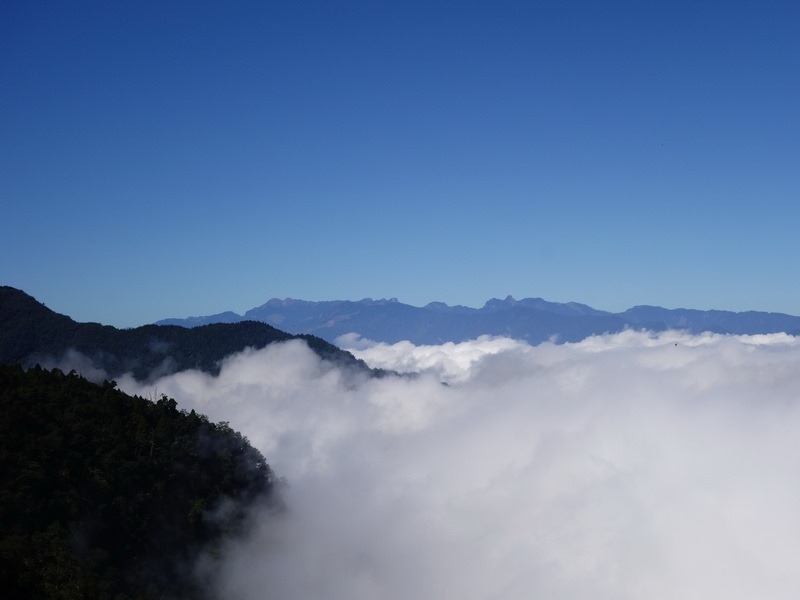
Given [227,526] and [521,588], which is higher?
[227,526]

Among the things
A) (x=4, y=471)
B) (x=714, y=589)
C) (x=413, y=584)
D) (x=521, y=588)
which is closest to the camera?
(x=4, y=471)

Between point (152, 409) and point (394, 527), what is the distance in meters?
99.1

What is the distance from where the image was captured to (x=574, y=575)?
18162 cm

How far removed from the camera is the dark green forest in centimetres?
5453

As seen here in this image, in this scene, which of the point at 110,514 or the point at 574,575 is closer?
the point at 110,514

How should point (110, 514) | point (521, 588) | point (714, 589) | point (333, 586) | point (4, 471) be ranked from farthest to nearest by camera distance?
point (714, 589) < point (521, 588) < point (333, 586) < point (110, 514) < point (4, 471)

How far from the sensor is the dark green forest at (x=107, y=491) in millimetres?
54531

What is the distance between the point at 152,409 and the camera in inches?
3708

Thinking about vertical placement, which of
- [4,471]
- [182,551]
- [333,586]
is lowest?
[333,586]

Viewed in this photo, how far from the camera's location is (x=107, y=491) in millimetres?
73250

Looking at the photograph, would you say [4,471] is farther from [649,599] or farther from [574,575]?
[649,599]

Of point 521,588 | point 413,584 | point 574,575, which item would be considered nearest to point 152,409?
point 413,584

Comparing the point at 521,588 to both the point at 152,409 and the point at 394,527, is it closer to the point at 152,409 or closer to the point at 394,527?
the point at 394,527

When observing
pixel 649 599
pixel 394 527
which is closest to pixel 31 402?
pixel 394 527
